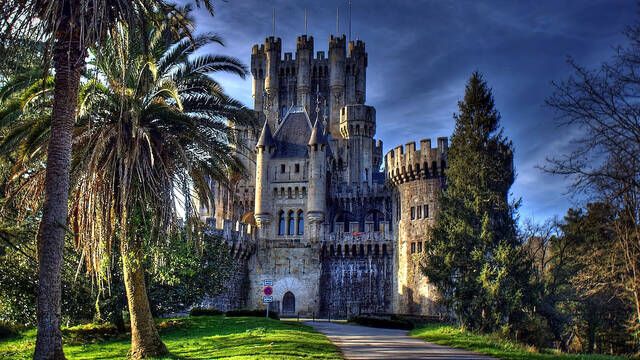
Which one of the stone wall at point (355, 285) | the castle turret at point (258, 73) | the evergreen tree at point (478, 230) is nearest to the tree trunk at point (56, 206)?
the evergreen tree at point (478, 230)

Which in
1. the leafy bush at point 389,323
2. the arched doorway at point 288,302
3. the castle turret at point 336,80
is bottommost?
the leafy bush at point 389,323

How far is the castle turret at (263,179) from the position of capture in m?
52.7

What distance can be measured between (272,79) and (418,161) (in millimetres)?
30005

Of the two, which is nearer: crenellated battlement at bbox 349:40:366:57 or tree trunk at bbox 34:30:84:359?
tree trunk at bbox 34:30:84:359

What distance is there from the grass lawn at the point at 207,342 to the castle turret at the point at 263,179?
19.1 metres

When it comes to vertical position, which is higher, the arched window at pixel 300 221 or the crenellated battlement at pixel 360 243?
the arched window at pixel 300 221

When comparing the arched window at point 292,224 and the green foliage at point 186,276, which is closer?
the green foliage at point 186,276

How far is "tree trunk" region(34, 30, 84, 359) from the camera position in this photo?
14906mm

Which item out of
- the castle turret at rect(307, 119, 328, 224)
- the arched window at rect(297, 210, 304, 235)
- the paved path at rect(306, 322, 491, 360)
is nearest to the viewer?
the paved path at rect(306, 322, 491, 360)

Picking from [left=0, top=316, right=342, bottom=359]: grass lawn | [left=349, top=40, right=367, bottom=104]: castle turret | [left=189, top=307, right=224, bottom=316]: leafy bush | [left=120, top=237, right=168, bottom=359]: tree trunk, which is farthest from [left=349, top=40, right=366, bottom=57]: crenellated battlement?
[left=120, top=237, right=168, bottom=359]: tree trunk

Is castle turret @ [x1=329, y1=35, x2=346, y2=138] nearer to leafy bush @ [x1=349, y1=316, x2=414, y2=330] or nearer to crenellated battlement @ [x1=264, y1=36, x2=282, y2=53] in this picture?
crenellated battlement @ [x1=264, y1=36, x2=282, y2=53]

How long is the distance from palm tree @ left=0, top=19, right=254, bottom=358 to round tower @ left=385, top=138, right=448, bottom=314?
2456 cm

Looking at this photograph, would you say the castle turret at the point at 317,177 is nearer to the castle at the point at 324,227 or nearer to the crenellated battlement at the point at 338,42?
the castle at the point at 324,227

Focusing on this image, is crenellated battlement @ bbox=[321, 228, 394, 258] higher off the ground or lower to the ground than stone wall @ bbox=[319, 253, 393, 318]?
higher
